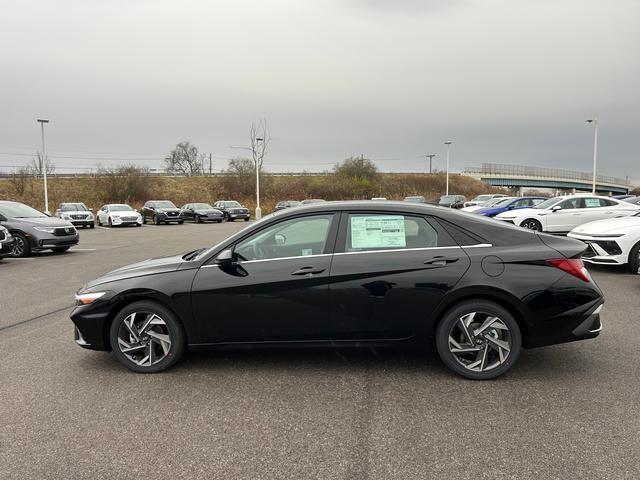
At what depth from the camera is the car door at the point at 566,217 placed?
15664mm

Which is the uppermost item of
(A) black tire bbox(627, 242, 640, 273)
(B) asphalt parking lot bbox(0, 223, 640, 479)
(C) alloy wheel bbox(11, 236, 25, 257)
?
(A) black tire bbox(627, 242, 640, 273)

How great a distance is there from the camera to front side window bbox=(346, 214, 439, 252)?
13.2 feet

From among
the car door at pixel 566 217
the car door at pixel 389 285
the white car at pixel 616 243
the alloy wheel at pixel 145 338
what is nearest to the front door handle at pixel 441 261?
the car door at pixel 389 285

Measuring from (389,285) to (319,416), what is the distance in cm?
120

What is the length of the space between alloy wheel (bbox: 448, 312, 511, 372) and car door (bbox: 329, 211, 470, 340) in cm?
31

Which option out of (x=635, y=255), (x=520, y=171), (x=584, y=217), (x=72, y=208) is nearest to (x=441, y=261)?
(x=635, y=255)

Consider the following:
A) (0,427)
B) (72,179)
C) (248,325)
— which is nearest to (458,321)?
(248,325)

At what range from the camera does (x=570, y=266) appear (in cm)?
392

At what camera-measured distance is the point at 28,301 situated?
23.8ft

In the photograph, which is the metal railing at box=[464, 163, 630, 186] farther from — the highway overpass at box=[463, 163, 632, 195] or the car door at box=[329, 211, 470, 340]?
the car door at box=[329, 211, 470, 340]

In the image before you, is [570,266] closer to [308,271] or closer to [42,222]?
[308,271]

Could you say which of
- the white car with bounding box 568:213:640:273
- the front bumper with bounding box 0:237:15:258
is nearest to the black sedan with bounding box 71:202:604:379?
the white car with bounding box 568:213:640:273

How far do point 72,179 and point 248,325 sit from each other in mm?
62450

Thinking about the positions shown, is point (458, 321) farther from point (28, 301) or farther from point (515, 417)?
point (28, 301)
